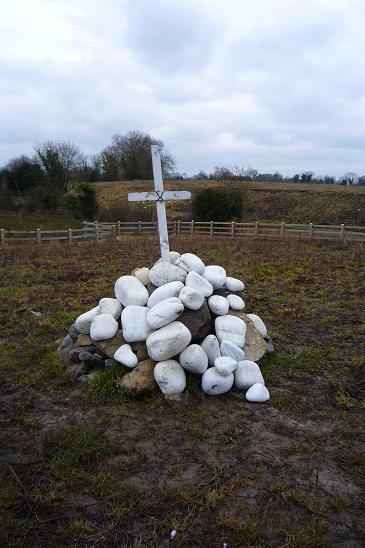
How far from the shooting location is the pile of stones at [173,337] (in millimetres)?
4789

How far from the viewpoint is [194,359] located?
15.7 feet

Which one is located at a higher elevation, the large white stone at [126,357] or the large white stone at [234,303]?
the large white stone at [234,303]

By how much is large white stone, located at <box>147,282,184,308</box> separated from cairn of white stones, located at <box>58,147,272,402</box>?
1cm

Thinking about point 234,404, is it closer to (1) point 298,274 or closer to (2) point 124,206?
(1) point 298,274

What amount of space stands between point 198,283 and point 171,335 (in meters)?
1.00

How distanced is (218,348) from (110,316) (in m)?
1.36

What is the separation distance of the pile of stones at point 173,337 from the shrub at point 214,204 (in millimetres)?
20354

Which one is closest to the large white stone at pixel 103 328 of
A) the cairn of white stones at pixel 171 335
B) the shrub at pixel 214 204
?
the cairn of white stones at pixel 171 335

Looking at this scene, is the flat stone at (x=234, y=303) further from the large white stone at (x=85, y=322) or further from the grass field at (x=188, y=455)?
the large white stone at (x=85, y=322)

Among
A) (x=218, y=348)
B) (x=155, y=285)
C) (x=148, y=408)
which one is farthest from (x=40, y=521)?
(x=155, y=285)

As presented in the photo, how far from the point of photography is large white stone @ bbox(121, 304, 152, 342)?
5.08m

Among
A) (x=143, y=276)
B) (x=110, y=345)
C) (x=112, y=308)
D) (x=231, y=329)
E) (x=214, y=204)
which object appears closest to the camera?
(x=110, y=345)

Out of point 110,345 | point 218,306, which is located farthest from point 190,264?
point 110,345

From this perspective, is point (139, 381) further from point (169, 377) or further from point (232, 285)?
point (232, 285)
